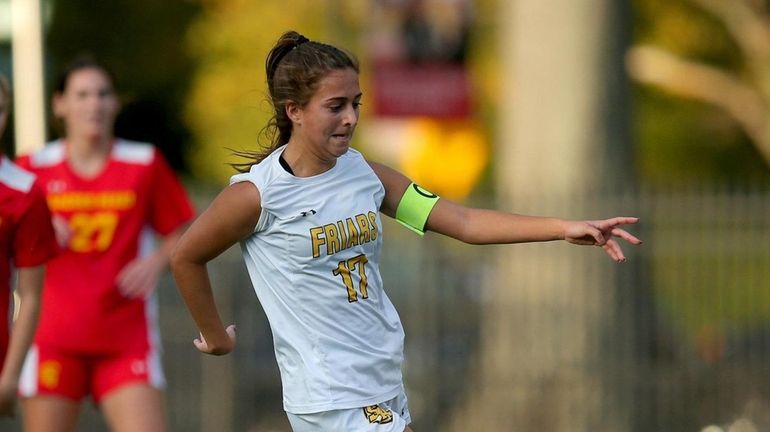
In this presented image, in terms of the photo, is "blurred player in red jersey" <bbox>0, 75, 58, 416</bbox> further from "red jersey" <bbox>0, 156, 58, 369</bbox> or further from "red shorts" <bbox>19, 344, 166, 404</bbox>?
"red shorts" <bbox>19, 344, 166, 404</bbox>

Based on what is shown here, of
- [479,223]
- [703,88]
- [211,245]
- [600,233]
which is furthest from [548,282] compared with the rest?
[703,88]

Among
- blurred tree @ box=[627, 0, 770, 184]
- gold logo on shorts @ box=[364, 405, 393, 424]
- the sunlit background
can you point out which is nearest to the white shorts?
gold logo on shorts @ box=[364, 405, 393, 424]

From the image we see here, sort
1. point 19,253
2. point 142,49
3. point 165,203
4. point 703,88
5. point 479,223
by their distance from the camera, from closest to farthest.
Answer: point 479,223 < point 19,253 < point 165,203 < point 703,88 < point 142,49

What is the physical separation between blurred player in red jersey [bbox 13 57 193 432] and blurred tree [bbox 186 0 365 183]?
1798 cm

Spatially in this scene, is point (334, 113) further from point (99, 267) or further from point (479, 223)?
point (99, 267)

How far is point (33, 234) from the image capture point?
5.96 metres

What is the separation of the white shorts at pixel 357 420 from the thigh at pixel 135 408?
2.11m


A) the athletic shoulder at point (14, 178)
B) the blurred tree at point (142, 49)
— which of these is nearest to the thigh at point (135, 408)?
the athletic shoulder at point (14, 178)

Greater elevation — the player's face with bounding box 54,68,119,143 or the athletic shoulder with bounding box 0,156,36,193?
the player's face with bounding box 54,68,119,143

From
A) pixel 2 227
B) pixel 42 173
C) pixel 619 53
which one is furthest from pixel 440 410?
pixel 2 227

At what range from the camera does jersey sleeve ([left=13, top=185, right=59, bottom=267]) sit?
593cm

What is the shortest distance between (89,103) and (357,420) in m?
3.03

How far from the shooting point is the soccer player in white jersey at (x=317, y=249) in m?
4.98

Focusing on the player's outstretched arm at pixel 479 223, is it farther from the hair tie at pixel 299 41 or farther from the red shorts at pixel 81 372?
the red shorts at pixel 81 372
